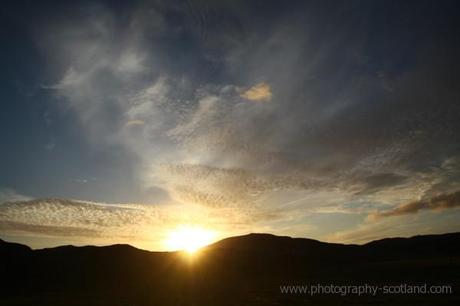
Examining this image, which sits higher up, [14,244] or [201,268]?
[14,244]

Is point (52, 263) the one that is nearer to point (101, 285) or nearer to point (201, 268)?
point (101, 285)

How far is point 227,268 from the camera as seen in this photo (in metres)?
127

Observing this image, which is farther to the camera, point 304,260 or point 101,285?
point 304,260

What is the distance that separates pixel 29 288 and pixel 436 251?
503 feet

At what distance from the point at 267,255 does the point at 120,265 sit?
202ft

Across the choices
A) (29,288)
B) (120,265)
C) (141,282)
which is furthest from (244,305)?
(120,265)

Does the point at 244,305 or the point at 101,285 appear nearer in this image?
the point at 244,305

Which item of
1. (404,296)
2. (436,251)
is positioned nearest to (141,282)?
(404,296)

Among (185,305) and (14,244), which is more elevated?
(14,244)

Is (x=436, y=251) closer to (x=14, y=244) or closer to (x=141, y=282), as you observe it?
(x=141, y=282)

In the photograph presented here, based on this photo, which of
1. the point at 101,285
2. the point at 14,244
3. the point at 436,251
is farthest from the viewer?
the point at 436,251

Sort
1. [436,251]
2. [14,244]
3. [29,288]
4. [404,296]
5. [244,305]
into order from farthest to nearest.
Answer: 1. [436,251]
2. [14,244]
3. [29,288]
4. [404,296]
5. [244,305]

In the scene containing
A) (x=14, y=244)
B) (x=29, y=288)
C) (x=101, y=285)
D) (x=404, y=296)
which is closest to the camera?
(x=404, y=296)

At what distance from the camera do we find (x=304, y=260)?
5546 inches
